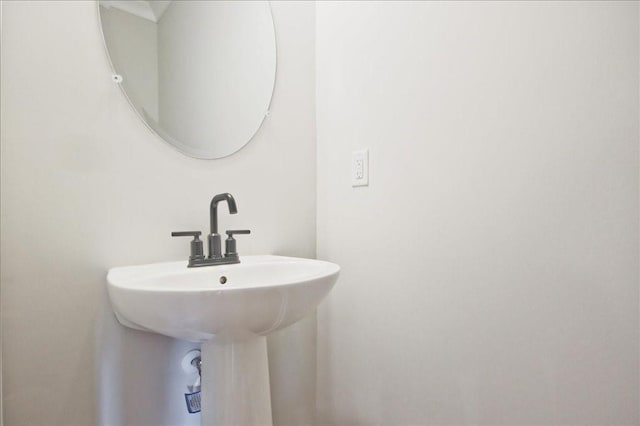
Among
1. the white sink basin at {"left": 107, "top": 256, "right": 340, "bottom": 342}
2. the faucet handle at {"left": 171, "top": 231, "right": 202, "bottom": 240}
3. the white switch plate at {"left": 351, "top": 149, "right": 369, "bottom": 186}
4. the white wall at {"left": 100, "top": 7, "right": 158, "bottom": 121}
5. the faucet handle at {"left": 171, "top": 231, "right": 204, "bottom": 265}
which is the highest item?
the white wall at {"left": 100, "top": 7, "right": 158, "bottom": 121}

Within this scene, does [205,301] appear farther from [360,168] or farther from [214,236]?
[360,168]

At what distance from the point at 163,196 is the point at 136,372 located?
1.43ft

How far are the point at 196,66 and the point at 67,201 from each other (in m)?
0.50

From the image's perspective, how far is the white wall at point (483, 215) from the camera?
777 millimetres

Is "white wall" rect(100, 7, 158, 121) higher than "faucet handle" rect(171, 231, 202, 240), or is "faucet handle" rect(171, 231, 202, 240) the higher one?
"white wall" rect(100, 7, 158, 121)

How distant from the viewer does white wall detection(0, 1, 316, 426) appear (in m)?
0.77

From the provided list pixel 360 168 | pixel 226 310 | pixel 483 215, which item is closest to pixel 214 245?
pixel 226 310

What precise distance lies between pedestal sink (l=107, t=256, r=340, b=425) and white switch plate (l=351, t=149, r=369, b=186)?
1.08ft

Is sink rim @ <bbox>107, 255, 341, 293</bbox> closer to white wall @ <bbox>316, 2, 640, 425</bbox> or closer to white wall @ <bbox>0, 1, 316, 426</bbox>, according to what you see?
white wall @ <bbox>0, 1, 316, 426</bbox>

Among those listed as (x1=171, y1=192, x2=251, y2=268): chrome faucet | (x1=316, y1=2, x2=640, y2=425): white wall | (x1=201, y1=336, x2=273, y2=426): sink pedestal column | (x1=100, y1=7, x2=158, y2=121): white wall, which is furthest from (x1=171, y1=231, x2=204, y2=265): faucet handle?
(x1=316, y1=2, x2=640, y2=425): white wall

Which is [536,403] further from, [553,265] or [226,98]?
[226,98]

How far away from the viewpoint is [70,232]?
2.74ft

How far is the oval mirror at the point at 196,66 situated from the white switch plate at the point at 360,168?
0.32 meters

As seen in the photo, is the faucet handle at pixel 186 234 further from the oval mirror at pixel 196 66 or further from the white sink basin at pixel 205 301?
the oval mirror at pixel 196 66
